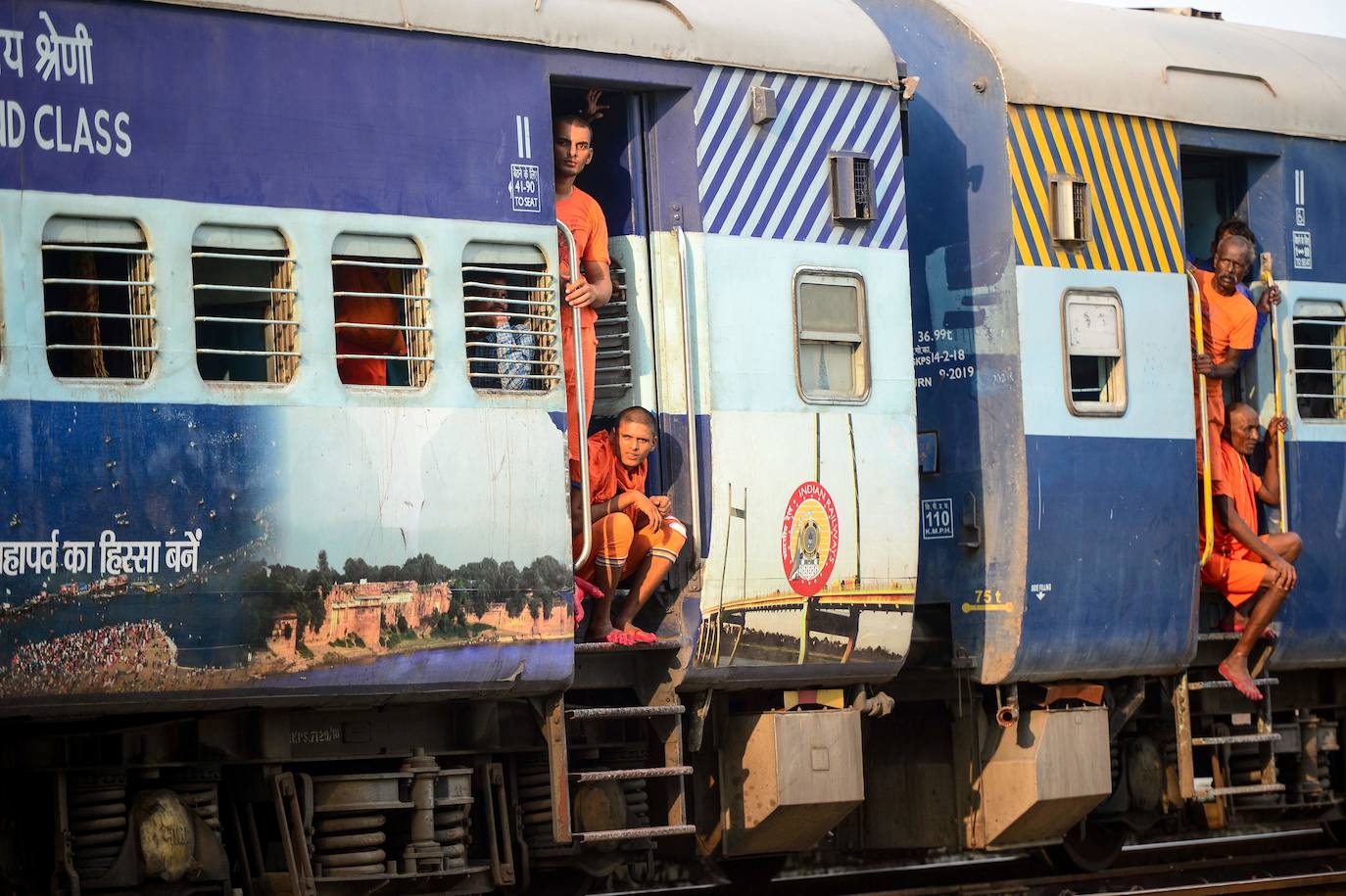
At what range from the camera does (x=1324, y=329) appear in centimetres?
1205

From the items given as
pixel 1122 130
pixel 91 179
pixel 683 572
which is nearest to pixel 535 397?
pixel 683 572

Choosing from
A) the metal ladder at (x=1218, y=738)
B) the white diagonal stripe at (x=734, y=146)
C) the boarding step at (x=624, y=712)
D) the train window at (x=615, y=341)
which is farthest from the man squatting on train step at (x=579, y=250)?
the metal ladder at (x=1218, y=738)

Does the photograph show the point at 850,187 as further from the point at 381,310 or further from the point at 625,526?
the point at 381,310

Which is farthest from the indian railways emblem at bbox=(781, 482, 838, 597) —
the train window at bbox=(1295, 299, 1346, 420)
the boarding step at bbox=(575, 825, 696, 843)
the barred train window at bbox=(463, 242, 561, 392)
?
the train window at bbox=(1295, 299, 1346, 420)

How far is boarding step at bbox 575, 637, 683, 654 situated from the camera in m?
8.81

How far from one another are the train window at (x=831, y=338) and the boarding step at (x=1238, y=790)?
10.5 feet

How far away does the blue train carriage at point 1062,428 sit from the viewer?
410 inches

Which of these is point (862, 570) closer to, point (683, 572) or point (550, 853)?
point (683, 572)

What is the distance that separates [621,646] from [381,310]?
1.83 metres

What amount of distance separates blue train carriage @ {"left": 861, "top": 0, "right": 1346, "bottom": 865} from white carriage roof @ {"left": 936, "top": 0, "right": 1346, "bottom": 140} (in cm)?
2

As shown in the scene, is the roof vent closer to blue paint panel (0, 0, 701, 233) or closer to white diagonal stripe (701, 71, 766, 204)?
white diagonal stripe (701, 71, 766, 204)

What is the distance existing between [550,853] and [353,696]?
158 cm

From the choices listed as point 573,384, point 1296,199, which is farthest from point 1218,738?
point 573,384

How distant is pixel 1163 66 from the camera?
444 inches
